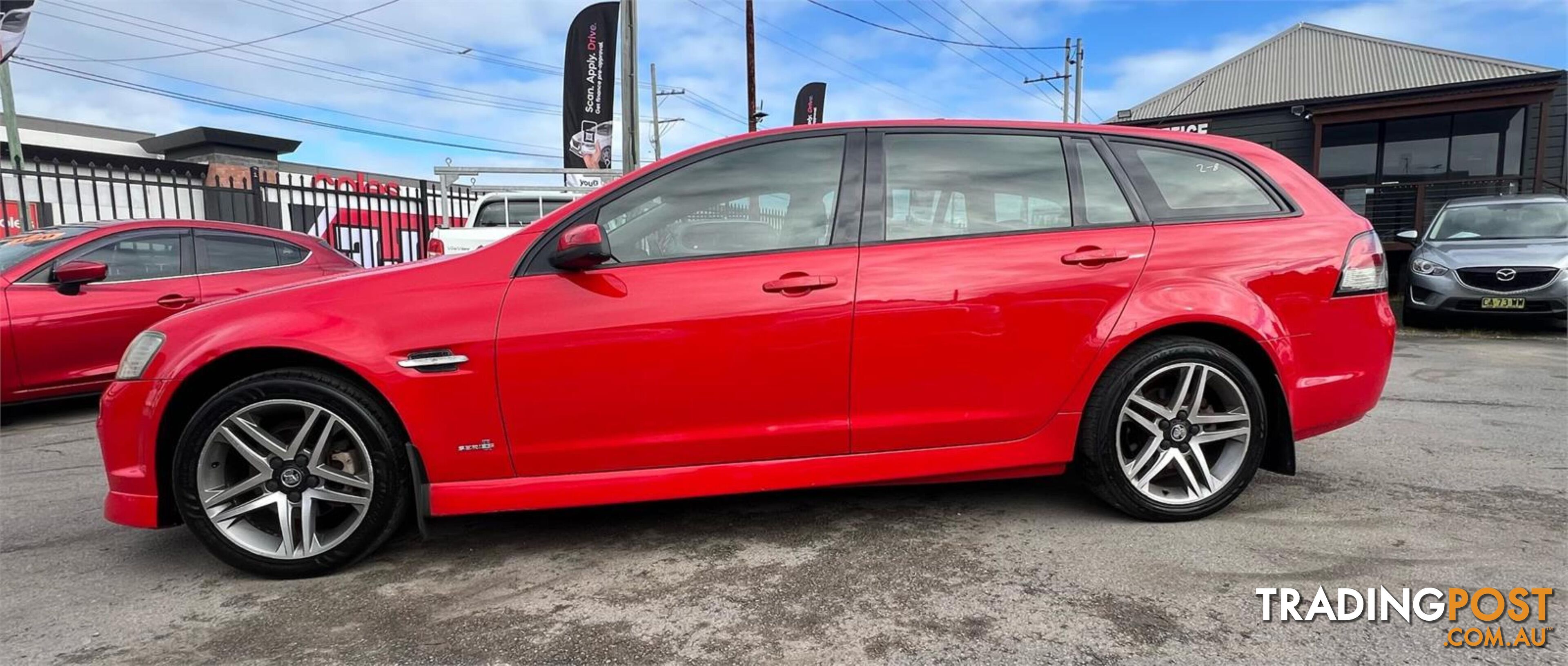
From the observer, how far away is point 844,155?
291 cm

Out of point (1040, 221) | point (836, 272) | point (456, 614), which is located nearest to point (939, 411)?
point (836, 272)

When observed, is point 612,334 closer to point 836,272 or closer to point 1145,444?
point 836,272

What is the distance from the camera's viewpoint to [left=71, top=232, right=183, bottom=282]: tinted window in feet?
17.6

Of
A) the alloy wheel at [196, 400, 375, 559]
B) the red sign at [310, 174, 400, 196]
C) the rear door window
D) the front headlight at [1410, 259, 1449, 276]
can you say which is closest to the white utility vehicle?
the rear door window

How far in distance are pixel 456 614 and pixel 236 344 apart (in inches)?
45.0

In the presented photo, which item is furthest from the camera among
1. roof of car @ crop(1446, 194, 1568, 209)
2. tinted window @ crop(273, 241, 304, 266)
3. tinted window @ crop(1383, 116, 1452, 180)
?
tinted window @ crop(1383, 116, 1452, 180)

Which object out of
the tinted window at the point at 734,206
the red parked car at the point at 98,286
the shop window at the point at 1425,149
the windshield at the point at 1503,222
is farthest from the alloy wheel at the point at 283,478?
the shop window at the point at 1425,149

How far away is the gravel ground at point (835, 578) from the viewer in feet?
6.93

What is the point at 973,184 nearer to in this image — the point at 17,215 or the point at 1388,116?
the point at 17,215

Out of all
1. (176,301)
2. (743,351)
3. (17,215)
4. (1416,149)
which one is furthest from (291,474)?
(1416,149)

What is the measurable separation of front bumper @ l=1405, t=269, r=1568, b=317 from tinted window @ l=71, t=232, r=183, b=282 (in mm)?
11940

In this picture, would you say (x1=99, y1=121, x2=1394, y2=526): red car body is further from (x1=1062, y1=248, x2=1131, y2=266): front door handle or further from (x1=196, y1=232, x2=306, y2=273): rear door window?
(x1=196, y1=232, x2=306, y2=273): rear door window

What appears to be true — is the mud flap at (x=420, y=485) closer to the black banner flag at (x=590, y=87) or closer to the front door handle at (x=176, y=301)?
the front door handle at (x=176, y=301)

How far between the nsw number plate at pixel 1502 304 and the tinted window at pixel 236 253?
11626mm
